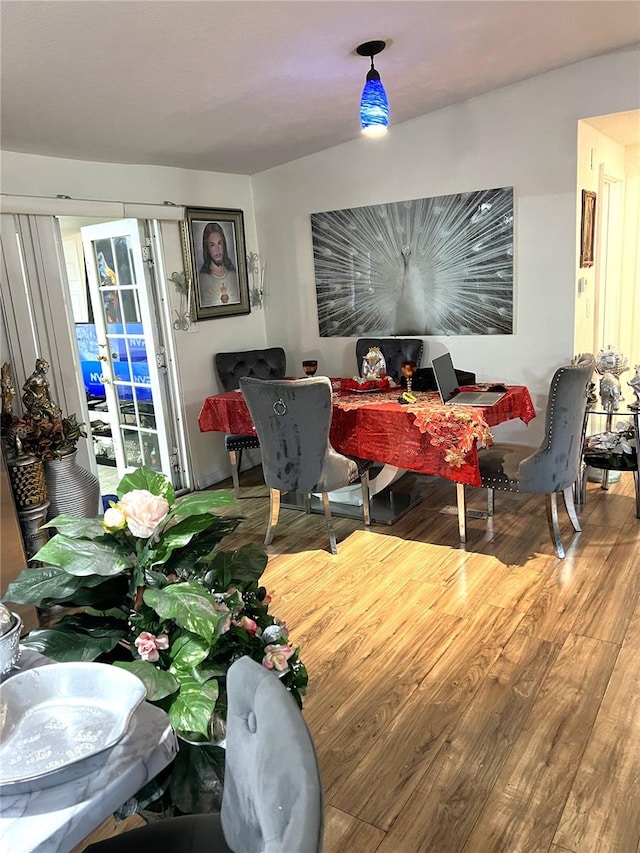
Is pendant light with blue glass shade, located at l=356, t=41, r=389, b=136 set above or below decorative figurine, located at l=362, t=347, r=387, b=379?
above

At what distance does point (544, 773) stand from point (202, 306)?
3669 millimetres

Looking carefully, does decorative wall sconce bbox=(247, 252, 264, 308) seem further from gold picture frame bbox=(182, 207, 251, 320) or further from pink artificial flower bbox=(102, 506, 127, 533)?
pink artificial flower bbox=(102, 506, 127, 533)

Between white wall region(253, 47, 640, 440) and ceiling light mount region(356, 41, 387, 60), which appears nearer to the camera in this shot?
ceiling light mount region(356, 41, 387, 60)

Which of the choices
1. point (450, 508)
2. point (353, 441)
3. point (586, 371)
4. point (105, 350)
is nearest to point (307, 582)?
point (353, 441)

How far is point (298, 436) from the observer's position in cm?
325

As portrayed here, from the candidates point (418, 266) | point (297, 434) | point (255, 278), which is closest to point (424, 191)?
point (418, 266)

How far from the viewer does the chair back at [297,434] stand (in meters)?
3.14

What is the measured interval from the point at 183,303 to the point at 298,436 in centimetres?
178

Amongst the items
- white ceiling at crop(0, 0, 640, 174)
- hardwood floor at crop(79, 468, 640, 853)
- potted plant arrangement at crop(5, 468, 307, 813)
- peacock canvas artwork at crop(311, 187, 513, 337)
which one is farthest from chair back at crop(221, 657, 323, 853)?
peacock canvas artwork at crop(311, 187, 513, 337)

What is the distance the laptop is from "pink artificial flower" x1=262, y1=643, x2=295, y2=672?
213 cm

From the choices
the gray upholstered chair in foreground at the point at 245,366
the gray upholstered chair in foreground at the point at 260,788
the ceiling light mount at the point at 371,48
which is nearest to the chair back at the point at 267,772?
the gray upholstered chair in foreground at the point at 260,788

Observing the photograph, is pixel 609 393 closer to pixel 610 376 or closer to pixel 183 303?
pixel 610 376

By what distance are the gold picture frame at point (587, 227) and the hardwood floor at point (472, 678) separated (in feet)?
5.10

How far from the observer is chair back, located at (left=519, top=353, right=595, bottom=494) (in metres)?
2.96
